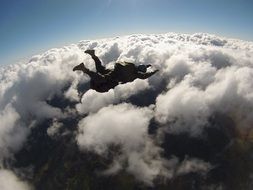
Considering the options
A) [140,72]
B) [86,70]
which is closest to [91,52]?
[86,70]

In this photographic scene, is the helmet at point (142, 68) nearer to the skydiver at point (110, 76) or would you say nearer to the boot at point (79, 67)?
the skydiver at point (110, 76)

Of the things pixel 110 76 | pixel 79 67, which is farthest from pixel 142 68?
pixel 79 67

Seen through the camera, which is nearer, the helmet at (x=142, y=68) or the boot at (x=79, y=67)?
the boot at (x=79, y=67)

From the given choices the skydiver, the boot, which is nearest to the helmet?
the skydiver

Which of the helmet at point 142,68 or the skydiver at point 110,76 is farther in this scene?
the helmet at point 142,68

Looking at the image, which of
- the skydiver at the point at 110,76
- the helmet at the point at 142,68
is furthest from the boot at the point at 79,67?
the helmet at the point at 142,68

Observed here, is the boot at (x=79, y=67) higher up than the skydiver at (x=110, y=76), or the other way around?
the boot at (x=79, y=67)

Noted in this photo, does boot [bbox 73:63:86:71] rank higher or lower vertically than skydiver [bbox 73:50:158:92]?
higher

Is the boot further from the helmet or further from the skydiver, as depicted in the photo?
the helmet

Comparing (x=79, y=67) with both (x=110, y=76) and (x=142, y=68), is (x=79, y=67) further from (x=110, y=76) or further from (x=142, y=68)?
(x=142, y=68)

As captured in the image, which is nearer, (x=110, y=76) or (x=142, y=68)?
(x=110, y=76)

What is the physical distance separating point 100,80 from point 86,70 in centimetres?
74

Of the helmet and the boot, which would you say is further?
the helmet

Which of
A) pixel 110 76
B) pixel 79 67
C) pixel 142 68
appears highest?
pixel 79 67
